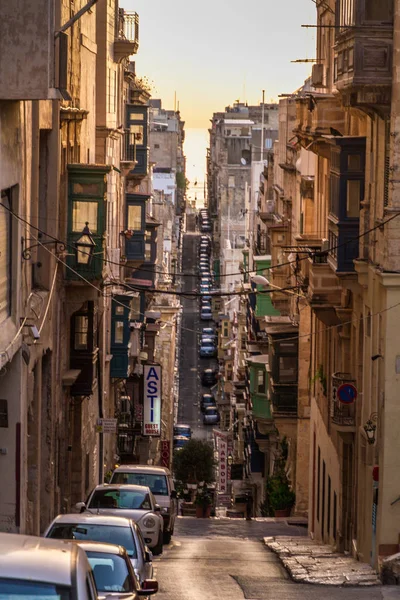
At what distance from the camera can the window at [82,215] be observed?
3103 cm

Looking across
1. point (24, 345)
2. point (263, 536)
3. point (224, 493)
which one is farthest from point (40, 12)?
point (224, 493)

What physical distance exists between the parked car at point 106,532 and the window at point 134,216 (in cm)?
3786

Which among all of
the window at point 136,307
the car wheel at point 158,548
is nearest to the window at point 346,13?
the car wheel at point 158,548

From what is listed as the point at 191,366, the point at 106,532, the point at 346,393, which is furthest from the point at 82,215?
the point at 191,366

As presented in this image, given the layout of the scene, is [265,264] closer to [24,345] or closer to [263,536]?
[263,536]

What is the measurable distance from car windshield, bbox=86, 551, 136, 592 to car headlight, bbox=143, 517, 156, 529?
10.5 metres

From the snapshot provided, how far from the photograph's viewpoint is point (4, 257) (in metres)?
21.4

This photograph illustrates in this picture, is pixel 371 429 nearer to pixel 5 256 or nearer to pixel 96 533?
pixel 5 256

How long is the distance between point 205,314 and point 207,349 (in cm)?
1507

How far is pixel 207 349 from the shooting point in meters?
125

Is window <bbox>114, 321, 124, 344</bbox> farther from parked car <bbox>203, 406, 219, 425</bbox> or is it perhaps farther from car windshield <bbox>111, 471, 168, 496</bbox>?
parked car <bbox>203, 406, 219, 425</bbox>

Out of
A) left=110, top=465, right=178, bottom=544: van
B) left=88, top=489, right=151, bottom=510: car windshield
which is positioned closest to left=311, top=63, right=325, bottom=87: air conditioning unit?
left=110, top=465, right=178, bottom=544: van

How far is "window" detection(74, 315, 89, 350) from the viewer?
34438 millimetres

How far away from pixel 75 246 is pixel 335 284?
539 centimetres
